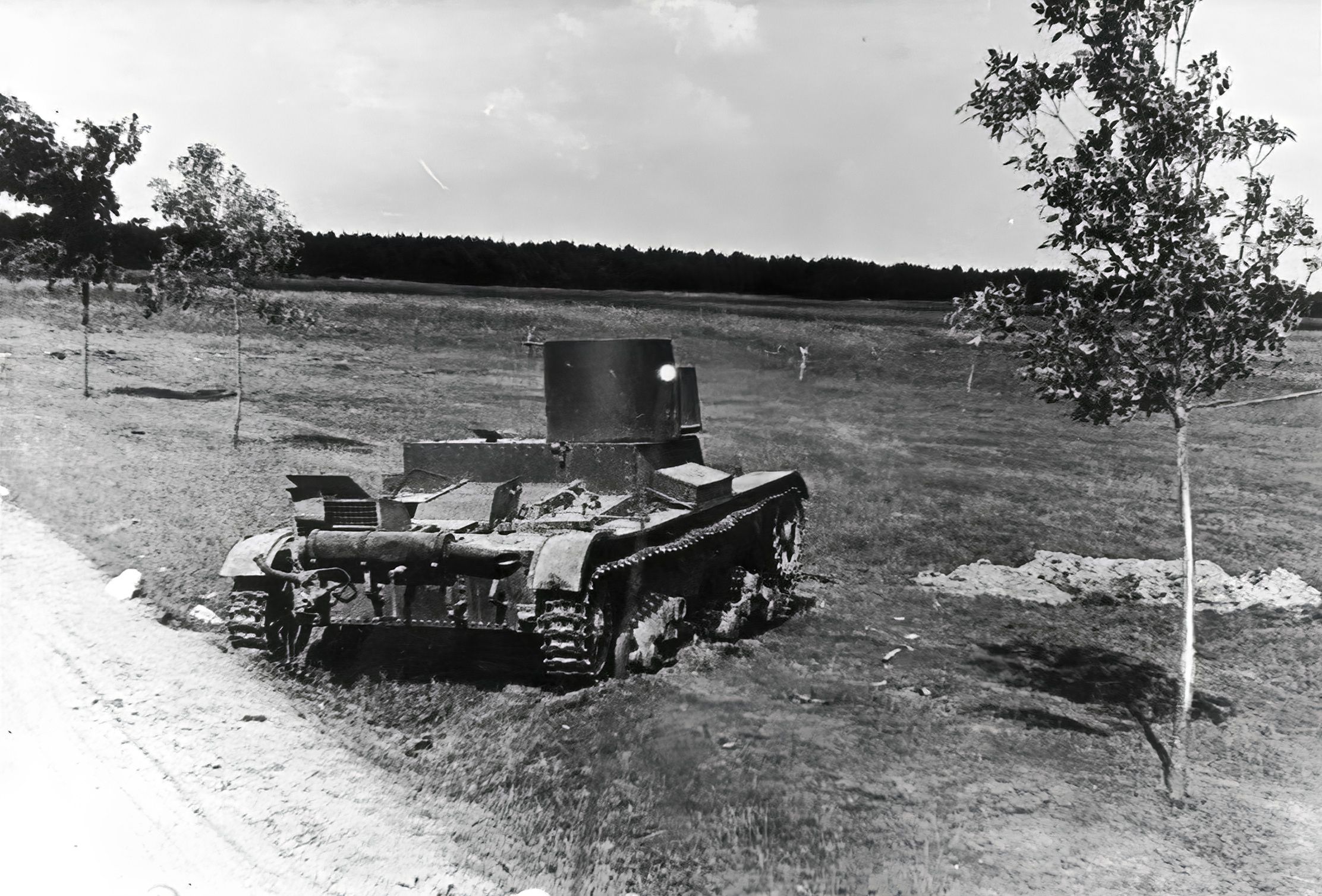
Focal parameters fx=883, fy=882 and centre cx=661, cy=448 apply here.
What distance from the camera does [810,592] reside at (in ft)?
33.9

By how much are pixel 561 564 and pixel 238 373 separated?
16.4 feet

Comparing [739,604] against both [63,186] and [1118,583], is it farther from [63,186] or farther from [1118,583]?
[63,186]

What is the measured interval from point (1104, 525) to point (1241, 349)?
18.1 ft

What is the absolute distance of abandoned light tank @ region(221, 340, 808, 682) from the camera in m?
6.39

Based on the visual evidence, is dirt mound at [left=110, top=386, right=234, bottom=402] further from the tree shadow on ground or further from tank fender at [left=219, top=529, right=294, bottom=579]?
the tree shadow on ground

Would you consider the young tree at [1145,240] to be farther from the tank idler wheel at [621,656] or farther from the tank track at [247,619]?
the tank track at [247,619]

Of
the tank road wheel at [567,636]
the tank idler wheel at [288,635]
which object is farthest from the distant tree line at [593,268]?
the tank road wheel at [567,636]

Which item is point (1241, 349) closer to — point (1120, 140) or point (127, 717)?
point (1120, 140)

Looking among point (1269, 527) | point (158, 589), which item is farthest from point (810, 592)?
point (158, 589)

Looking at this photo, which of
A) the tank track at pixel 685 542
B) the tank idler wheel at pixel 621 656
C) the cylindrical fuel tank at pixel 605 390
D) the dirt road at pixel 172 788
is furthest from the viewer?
the cylindrical fuel tank at pixel 605 390

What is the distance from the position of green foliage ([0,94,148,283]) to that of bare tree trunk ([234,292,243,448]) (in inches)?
50.1

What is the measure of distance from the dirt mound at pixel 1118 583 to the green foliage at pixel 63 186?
8791mm

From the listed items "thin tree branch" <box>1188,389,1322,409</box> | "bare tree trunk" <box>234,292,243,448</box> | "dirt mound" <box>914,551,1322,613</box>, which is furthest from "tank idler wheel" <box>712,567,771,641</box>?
"bare tree trunk" <box>234,292,243,448</box>

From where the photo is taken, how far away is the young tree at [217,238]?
641 cm
